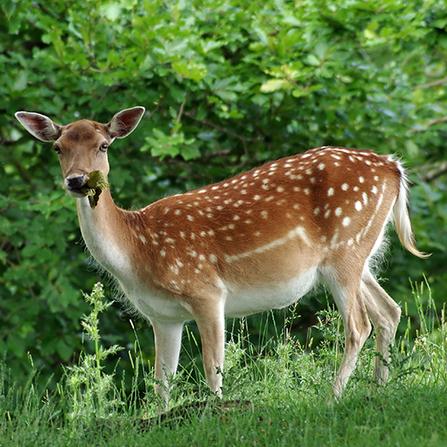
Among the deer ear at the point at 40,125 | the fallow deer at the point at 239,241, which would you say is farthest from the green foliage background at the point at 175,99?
the fallow deer at the point at 239,241

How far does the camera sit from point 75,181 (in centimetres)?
427

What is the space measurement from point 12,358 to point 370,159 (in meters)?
4.21

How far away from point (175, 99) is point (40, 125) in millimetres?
1904

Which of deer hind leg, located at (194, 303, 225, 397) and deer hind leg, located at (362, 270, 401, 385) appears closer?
deer hind leg, located at (194, 303, 225, 397)

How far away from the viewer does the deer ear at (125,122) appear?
493 cm

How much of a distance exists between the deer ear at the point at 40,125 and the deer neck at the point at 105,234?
0.55 meters

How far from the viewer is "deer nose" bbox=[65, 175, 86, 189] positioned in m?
4.26

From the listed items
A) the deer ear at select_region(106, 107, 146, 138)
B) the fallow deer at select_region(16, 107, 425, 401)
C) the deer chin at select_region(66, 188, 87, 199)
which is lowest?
the fallow deer at select_region(16, 107, 425, 401)

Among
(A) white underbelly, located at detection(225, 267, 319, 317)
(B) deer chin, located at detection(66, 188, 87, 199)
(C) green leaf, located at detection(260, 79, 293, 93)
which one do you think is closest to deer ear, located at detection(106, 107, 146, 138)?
(B) deer chin, located at detection(66, 188, 87, 199)

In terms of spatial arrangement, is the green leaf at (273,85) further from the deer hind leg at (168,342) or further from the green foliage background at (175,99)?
the deer hind leg at (168,342)

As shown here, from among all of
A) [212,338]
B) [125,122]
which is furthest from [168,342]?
[125,122]

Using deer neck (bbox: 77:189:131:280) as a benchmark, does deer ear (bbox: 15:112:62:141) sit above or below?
above

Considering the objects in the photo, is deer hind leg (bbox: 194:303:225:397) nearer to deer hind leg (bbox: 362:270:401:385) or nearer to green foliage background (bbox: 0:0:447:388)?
deer hind leg (bbox: 362:270:401:385)

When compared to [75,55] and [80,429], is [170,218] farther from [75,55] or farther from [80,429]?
[75,55]
